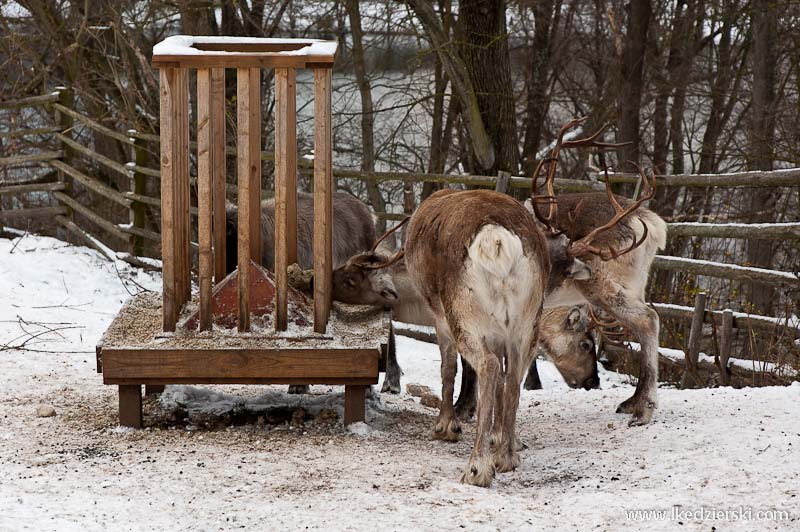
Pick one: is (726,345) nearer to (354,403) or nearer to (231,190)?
(354,403)

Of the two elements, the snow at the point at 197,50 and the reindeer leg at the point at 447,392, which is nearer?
the snow at the point at 197,50

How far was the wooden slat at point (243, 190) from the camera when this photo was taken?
5.34 metres

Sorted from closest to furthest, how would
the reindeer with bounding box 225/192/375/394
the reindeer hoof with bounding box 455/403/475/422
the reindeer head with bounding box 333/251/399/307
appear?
the reindeer hoof with bounding box 455/403/475/422 → the reindeer head with bounding box 333/251/399/307 → the reindeer with bounding box 225/192/375/394

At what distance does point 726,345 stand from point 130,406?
16.6 ft

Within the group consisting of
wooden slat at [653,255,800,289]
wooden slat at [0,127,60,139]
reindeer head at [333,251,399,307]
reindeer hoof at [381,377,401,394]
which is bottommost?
reindeer hoof at [381,377,401,394]

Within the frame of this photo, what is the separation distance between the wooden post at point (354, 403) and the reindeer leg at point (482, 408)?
940 millimetres

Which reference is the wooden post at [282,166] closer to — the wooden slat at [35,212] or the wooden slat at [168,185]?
the wooden slat at [168,185]

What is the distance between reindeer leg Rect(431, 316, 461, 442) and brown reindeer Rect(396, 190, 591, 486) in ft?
1.52

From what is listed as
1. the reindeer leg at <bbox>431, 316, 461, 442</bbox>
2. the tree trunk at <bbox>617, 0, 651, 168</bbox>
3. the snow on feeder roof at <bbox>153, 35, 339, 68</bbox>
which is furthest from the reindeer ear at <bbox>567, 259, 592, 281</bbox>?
the tree trunk at <bbox>617, 0, 651, 168</bbox>

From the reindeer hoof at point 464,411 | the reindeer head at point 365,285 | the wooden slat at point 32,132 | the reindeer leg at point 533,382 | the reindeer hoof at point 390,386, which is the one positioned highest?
the wooden slat at point 32,132

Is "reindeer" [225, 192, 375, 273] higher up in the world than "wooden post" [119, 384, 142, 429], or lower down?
higher up

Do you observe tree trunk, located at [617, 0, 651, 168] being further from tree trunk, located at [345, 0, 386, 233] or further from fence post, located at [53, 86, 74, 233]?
fence post, located at [53, 86, 74, 233]

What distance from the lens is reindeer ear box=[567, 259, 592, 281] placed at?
18.6 feet

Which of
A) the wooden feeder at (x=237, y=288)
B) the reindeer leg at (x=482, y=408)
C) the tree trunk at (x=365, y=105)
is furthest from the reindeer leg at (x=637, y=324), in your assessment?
the tree trunk at (x=365, y=105)
